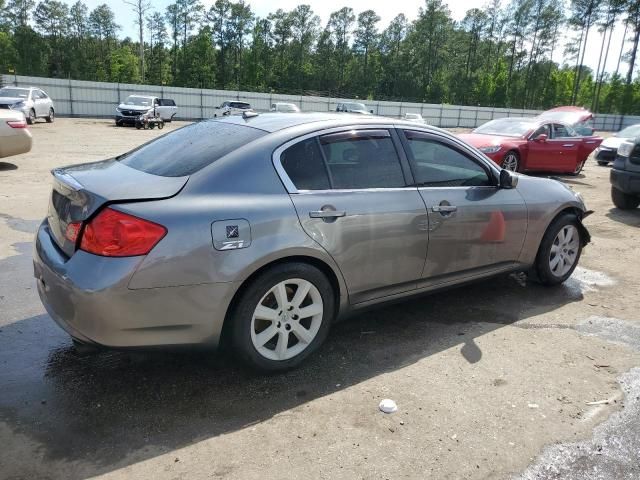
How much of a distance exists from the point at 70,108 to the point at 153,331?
34.7 meters

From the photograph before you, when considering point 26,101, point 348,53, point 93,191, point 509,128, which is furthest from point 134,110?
point 348,53

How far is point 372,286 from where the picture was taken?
3629 millimetres

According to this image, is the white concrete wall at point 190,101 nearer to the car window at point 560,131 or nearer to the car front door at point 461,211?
the car window at point 560,131

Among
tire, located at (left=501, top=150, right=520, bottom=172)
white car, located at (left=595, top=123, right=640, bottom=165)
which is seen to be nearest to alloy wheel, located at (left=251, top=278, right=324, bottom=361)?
tire, located at (left=501, top=150, right=520, bottom=172)

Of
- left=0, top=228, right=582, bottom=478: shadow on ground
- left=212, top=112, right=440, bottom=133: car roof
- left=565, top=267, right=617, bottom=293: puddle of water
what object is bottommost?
left=0, top=228, right=582, bottom=478: shadow on ground

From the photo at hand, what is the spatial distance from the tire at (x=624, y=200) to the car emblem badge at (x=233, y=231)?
343 inches

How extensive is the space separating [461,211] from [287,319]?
1.67m

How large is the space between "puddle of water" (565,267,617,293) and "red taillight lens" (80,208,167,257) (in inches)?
170

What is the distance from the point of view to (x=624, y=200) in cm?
948

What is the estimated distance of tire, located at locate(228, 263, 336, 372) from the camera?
3031 millimetres

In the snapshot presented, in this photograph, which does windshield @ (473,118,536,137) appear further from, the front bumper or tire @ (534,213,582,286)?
the front bumper

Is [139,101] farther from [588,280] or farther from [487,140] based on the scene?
[588,280]

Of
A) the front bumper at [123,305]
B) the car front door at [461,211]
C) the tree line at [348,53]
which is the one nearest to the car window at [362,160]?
the car front door at [461,211]

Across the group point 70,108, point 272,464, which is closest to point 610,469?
point 272,464
